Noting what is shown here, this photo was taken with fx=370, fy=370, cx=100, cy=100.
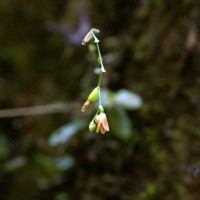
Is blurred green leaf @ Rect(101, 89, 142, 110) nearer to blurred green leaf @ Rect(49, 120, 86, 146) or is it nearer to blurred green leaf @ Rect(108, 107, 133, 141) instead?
blurred green leaf @ Rect(108, 107, 133, 141)

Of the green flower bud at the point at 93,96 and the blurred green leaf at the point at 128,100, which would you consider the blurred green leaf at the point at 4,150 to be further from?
the green flower bud at the point at 93,96

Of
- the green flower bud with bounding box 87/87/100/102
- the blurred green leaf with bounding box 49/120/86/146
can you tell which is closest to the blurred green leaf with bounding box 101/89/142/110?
the blurred green leaf with bounding box 49/120/86/146

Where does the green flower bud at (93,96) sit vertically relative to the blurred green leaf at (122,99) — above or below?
below

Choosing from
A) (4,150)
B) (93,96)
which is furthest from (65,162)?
(93,96)

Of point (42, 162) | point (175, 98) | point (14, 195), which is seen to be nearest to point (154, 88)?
point (175, 98)

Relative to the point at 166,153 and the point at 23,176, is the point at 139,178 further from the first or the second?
the point at 23,176

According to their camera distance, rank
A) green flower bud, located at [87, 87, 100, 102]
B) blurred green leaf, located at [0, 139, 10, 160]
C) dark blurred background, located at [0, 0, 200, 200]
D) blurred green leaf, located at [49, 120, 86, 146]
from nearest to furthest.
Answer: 1. green flower bud, located at [87, 87, 100, 102]
2. dark blurred background, located at [0, 0, 200, 200]
3. blurred green leaf, located at [49, 120, 86, 146]
4. blurred green leaf, located at [0, 139, 10, 160]

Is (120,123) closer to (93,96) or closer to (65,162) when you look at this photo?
(65,162)

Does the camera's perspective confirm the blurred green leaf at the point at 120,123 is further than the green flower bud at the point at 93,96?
Yes

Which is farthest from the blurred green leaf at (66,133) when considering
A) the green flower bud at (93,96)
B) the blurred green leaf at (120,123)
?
the green flower bud at (93,96)
